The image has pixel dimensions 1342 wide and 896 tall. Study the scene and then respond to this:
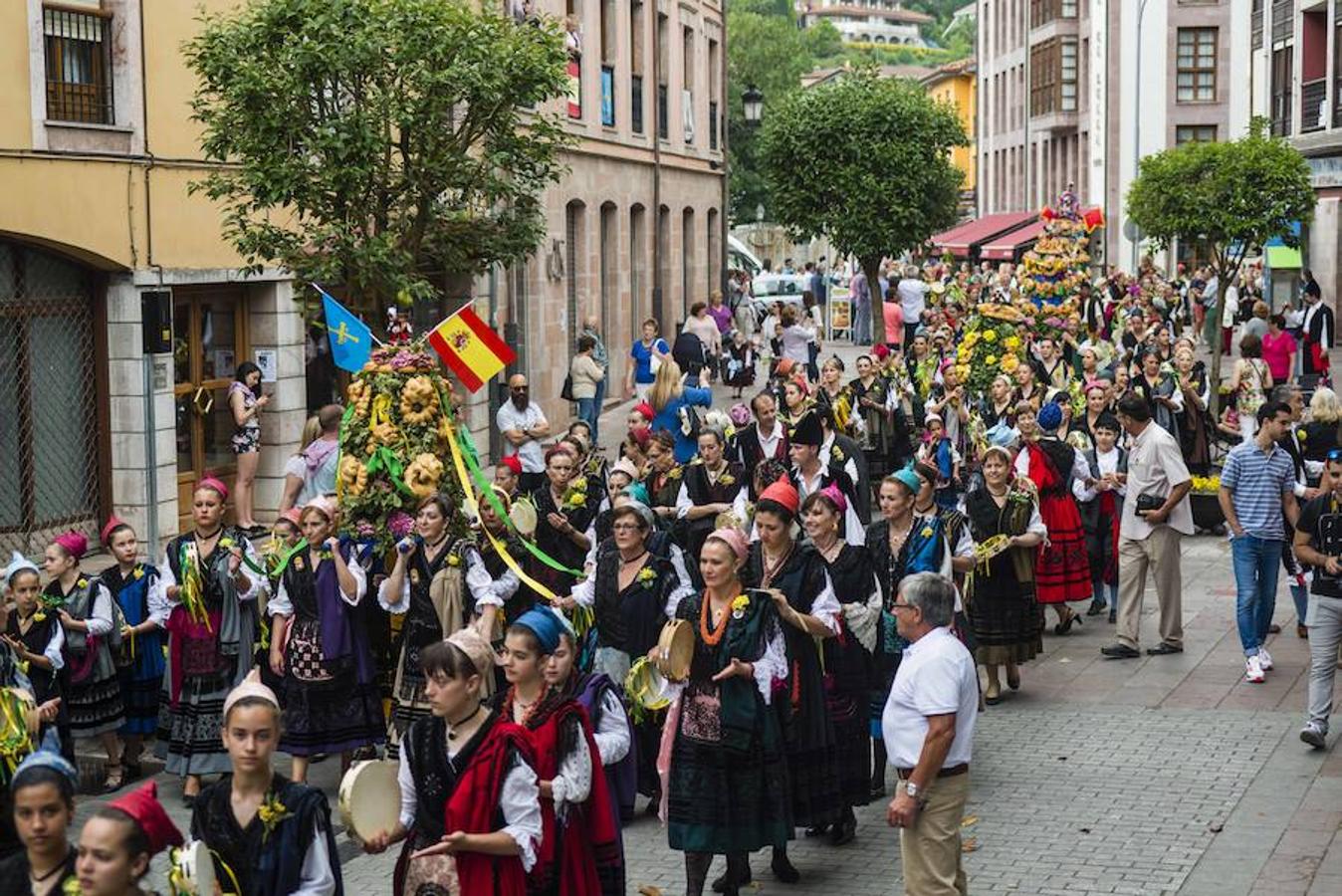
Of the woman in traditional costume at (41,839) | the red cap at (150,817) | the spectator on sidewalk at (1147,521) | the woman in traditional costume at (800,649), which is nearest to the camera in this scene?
the red cap at (150,817)

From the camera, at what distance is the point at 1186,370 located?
763 inches

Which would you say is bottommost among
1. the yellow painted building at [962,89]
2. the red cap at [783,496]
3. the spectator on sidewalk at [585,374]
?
the red cap at [783,496]

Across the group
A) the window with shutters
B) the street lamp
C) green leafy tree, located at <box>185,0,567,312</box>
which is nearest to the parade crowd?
green leafy tree, located at <box>185,0,567,312</box>

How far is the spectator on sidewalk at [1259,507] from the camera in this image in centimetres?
1262

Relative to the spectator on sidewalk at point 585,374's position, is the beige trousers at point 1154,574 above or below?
below

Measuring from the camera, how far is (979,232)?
70875 mm

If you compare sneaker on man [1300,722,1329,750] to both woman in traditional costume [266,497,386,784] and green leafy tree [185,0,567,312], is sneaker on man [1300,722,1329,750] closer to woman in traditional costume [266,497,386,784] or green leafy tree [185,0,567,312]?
woman in traditional costume [266,497,386,784]

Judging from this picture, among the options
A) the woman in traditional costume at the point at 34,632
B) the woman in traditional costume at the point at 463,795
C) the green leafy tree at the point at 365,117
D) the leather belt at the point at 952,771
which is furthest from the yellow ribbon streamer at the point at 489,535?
the green leafy tree at the point at 365,117

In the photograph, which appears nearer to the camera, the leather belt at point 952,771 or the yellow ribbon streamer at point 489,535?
the leather belt at point 952,771

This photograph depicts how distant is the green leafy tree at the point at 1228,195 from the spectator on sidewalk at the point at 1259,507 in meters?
15.3

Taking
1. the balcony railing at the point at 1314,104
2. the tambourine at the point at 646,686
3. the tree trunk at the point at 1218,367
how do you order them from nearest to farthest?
the tambourine at the point at 646,686 → the tree trunk at the point at 1218,367 → the balcony railing at the point at 1314,104

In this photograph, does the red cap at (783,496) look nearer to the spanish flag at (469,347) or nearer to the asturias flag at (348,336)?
the spanish flag at (469,347)

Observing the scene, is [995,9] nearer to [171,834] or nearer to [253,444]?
[253,444]

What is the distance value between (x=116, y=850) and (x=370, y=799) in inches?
50.0
